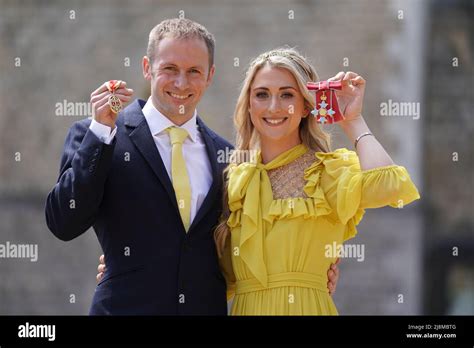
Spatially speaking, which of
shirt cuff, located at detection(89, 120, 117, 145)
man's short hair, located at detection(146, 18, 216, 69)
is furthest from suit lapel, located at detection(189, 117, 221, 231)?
shirt cuff, located at detection(89, 120, 117, 145)

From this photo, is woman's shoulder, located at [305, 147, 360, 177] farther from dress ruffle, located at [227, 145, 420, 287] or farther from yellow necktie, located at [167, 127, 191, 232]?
yellow necktie, located at [167, 127, 191, 232]

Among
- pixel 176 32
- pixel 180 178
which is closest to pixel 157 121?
pixel 180 178

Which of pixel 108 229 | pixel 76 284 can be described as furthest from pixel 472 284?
pixel 108 229

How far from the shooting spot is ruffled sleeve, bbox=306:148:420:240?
5.58 meters

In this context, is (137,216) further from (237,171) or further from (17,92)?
(17,92)

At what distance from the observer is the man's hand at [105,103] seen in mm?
5457

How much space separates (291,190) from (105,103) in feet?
3.39

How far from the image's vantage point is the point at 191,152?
19.7 feet

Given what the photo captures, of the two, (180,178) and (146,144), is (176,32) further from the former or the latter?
(180,178)

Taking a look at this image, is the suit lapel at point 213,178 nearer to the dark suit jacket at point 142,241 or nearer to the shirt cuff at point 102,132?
the dark suit jacket at point 142,241

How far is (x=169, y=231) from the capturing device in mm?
5660

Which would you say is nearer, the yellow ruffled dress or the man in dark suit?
the man in dark suit

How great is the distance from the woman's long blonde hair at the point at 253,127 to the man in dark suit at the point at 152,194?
0.06 meters

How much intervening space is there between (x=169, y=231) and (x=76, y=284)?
7.71 m
